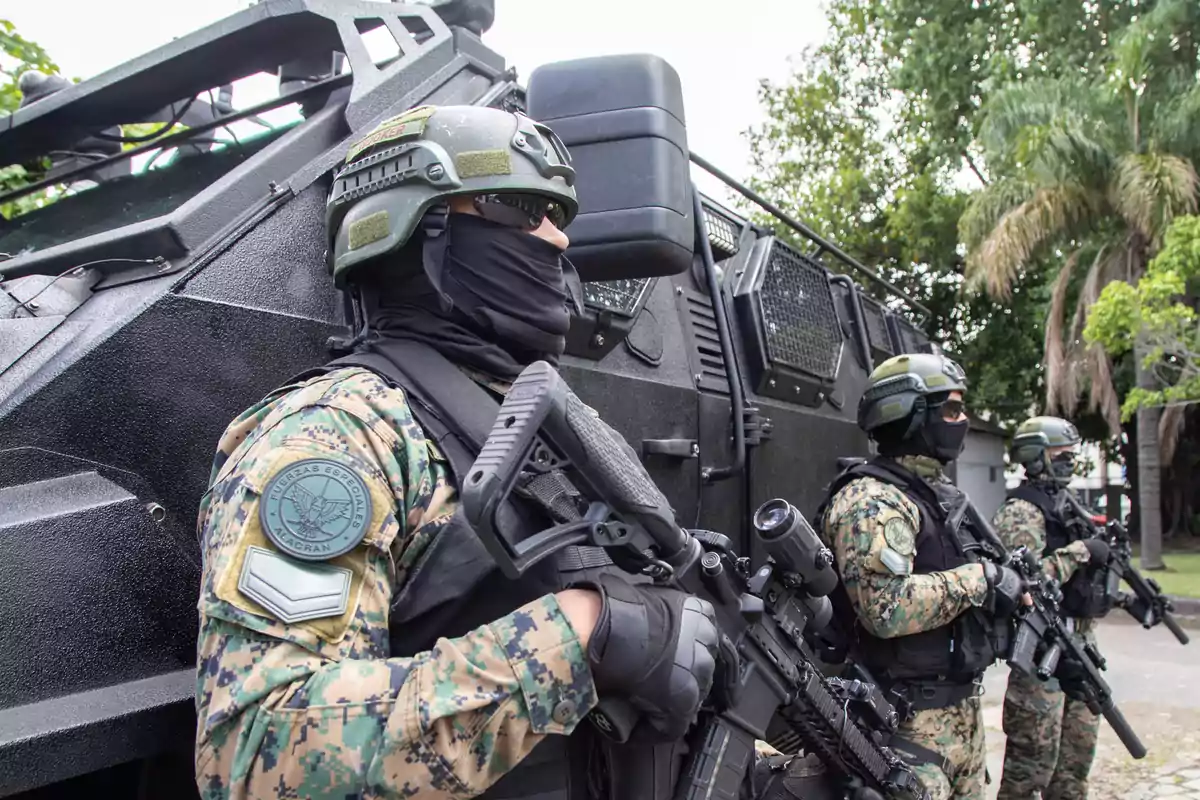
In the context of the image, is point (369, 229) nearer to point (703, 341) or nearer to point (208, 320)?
point (208, 320)

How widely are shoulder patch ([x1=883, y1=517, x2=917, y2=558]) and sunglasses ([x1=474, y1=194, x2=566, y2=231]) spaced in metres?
1.95

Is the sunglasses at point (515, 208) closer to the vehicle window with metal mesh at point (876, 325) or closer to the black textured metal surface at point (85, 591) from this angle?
the black textured metal surface at point (85, 591)

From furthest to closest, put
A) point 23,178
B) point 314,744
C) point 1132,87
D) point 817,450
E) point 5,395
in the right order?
point 1132,87
point 817,450
point 23,178
point 5,395
point 314,744

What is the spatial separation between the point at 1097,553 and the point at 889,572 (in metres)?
2.63

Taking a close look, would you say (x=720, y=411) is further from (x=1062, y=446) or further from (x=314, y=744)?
(x=1062, y=446)

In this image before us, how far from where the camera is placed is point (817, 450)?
165 inches

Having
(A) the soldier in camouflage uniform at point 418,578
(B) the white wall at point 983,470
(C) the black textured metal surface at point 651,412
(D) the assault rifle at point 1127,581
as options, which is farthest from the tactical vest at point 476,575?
(B) the white wall at point 983,470

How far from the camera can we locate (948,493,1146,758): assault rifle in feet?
12.4

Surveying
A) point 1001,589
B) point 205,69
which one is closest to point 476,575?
point 205,69

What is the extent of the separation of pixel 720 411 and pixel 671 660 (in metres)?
2.01

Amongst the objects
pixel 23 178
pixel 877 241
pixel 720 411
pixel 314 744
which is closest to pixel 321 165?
pixel 314 744

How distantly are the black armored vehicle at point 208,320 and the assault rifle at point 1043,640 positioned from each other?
70 centimetres

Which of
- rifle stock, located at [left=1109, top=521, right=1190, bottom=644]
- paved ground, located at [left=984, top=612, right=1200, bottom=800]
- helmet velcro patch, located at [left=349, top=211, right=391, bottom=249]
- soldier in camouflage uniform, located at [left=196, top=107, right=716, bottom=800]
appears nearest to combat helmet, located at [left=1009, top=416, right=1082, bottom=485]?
rifle stock, located at [left=1109, top=521, right=1190, bottom=644]

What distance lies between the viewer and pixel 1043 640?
4258mm
